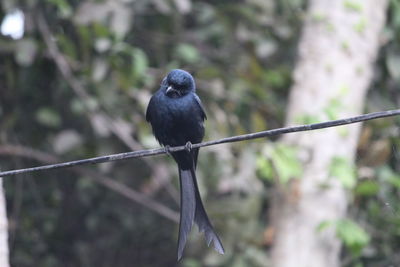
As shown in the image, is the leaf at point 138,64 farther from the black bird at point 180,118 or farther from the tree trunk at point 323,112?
the tree trunk at point 323,112

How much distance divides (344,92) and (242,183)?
3.16ft

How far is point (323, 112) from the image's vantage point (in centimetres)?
489

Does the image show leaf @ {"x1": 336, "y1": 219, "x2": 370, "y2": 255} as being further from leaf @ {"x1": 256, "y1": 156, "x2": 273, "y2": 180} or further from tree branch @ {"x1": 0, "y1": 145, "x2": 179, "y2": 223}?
tree branch @ {"x1": 0, "y1": 145, "x2": 179, "y2": 223}

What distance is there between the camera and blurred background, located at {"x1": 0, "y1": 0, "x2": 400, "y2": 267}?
493cm

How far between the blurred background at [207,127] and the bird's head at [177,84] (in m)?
0.85

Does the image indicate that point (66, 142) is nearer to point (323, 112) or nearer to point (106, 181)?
point (106, 181)

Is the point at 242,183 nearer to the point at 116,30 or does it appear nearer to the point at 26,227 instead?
the point at 116,30

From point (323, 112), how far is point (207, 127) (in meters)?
0.76

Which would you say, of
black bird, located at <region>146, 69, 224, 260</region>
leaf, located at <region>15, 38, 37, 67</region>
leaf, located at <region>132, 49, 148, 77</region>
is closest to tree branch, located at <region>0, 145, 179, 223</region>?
leaf, located at <region>15, 38, 37, 67</region>

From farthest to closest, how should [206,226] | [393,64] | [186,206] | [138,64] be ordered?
[393,64], [138,64], [186,206], [206,226]

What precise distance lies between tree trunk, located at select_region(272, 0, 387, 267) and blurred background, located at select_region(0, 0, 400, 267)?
1 centimetres

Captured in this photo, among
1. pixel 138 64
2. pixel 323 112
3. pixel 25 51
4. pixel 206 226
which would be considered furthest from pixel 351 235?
pixel 25 51

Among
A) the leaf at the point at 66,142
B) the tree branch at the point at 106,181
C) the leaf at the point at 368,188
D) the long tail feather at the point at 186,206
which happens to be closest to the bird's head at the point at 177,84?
the long tail feather at the point at 186,206

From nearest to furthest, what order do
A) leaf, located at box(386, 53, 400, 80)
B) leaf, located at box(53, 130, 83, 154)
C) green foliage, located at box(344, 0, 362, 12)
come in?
1. leaf, located at box(53, 130, 83, 154)
2. green foliage, located at box(344, 0, 362, 12)
3. leaf, located at box(386, 53, 400, 80)
